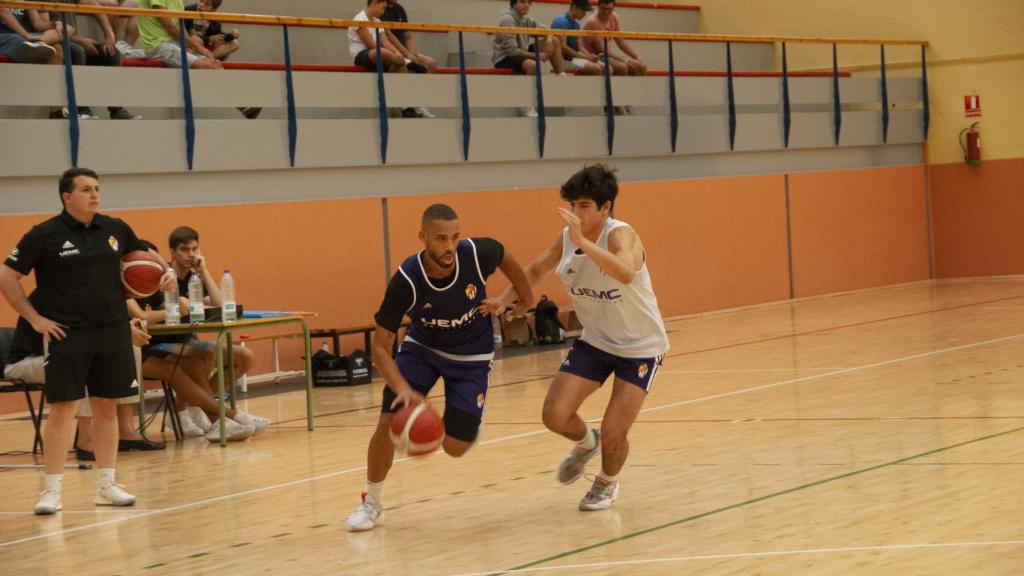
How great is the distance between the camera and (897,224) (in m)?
21.6

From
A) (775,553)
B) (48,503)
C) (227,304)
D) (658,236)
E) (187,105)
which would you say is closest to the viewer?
(775,553)

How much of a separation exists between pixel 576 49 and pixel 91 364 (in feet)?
36.8

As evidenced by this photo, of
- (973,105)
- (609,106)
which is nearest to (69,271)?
(609,106)

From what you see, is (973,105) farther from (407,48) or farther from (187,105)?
(187,105)

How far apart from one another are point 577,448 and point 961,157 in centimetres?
1599

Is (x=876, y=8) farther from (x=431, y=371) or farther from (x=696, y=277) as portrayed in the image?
(x=431, y=371)

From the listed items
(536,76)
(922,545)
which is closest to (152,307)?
(922,545)

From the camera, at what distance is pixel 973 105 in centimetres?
2100

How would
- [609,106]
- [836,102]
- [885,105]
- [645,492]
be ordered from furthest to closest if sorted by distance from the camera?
[885,105] < [836,102] < [609,106] < [645,492]

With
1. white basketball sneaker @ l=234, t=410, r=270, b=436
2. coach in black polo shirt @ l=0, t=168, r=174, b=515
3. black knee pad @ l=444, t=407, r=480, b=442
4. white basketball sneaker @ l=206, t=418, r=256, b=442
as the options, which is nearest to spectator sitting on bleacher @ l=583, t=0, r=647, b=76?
white basketball sneaker @ l=234, t=410, r=270, b=436

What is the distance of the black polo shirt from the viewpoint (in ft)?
24.6

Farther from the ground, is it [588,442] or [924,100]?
[924,100]

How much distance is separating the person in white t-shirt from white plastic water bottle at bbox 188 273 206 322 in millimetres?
5516

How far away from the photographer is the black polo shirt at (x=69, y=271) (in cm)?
750
